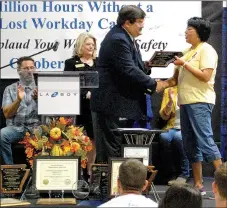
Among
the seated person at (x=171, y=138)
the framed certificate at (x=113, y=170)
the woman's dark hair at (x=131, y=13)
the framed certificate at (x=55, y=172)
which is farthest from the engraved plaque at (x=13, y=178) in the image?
the seated person at (x=171, y=138)

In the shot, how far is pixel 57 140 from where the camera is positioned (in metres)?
4.35

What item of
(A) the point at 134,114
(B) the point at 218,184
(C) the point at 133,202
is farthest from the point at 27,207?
(B) the point at 218,184

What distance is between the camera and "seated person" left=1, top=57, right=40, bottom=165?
18.4ft

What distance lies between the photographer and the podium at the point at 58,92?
163 inches

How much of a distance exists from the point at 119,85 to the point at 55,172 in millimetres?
785

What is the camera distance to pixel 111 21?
5.97 m

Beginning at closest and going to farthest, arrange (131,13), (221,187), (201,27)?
(221,187) → (131,13) → (201,27)

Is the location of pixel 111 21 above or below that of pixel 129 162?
above

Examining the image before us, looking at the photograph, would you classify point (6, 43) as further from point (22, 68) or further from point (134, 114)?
point (134, 114)

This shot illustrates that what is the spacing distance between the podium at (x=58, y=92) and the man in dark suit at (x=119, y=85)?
37cm

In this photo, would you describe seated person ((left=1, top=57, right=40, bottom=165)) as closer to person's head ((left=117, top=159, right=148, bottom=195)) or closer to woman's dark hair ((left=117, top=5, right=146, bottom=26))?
woman's dark hair ((left=117, top=5, right=146, bottom=26))

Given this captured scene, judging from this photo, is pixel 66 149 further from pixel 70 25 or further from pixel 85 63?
pixel 70 25

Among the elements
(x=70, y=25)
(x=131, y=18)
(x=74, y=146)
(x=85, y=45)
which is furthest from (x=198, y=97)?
(x=70, y=25)

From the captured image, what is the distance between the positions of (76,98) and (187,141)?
95 centimetres
